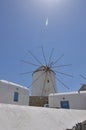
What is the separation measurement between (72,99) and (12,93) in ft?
21.0

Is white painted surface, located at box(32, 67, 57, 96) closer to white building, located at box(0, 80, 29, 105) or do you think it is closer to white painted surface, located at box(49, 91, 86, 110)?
white painted surface, located at box(49, 91, 86, 110)

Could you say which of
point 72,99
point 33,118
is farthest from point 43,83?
point 33,118

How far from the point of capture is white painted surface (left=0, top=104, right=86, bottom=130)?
29.3 ft

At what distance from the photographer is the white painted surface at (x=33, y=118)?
351 inches

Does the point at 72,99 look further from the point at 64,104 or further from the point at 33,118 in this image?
the point at 33,118

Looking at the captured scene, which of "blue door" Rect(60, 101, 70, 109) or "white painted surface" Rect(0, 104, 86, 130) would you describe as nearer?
"white painted surface" Rect(0, 104, 86, 130)

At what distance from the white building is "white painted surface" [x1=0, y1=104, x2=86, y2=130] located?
481cm

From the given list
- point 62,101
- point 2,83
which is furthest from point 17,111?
point 62,101

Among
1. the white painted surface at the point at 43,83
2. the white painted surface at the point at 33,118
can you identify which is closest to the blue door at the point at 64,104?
the white painted surface at the point at 33,118

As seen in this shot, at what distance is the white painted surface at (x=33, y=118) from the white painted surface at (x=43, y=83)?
12934mm

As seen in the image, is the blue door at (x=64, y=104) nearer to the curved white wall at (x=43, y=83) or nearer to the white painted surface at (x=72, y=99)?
the white painted surface at (x=72, y=99)

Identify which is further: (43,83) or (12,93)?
(43,83)

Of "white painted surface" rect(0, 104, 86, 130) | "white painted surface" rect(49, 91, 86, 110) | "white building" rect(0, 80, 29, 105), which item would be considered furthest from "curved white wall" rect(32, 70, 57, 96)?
"white painted surface" rect(0, 104, 86, 130)

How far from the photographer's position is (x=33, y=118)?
10211 millimetres
